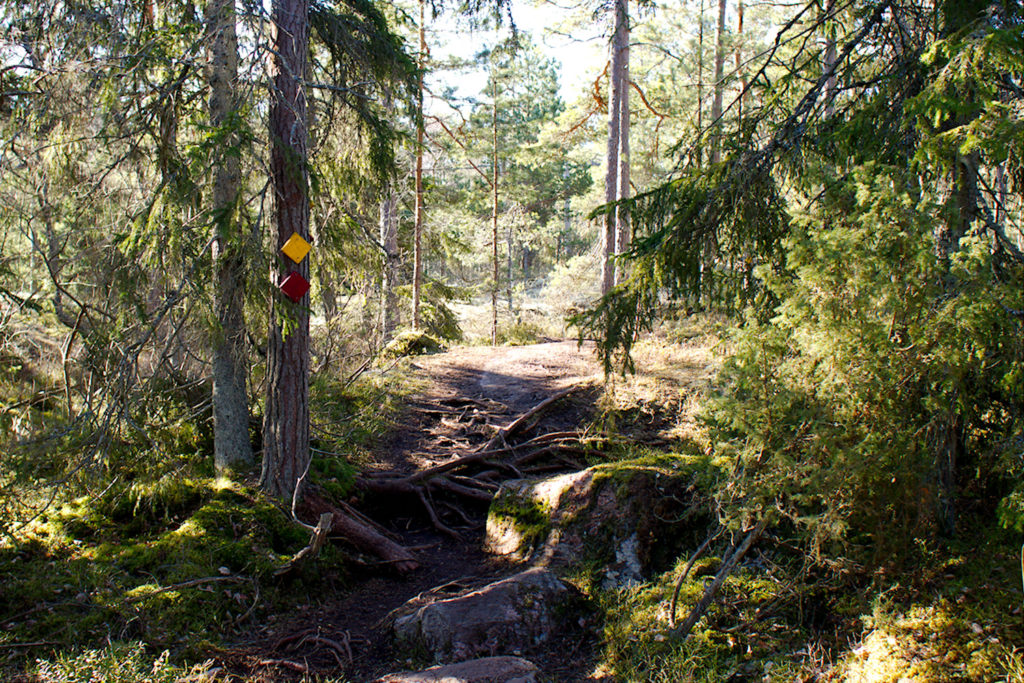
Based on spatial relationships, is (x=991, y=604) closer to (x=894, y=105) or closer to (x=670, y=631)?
(x=670, y=631)

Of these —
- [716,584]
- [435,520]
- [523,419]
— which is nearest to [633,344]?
[716,584]

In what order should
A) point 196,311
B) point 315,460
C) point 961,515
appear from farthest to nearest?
point 315,460 < point 196,311 < point 961,515

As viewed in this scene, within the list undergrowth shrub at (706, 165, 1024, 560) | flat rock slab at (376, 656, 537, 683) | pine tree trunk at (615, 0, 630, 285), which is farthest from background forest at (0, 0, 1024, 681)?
pine tree trunk at (615, 0, 630, 285)

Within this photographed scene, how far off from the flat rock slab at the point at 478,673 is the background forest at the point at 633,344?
2.23ft

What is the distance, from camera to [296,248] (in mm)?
6062

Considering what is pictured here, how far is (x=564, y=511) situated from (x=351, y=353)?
7.60m

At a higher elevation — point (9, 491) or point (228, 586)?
point (9, 491)

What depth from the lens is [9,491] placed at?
5234 mm

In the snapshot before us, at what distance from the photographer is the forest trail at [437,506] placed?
16.3 ft

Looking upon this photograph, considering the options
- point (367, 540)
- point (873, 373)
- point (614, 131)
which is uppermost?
point (614, 131)

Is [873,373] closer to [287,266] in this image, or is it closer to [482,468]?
[287,266]

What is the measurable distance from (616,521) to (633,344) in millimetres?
1610

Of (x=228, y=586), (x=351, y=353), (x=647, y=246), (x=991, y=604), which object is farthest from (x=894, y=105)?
(x=351, y=353)

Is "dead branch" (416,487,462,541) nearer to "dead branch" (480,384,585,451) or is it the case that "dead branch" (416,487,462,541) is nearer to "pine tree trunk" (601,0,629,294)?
"dead branch" (480,384,585,451)
